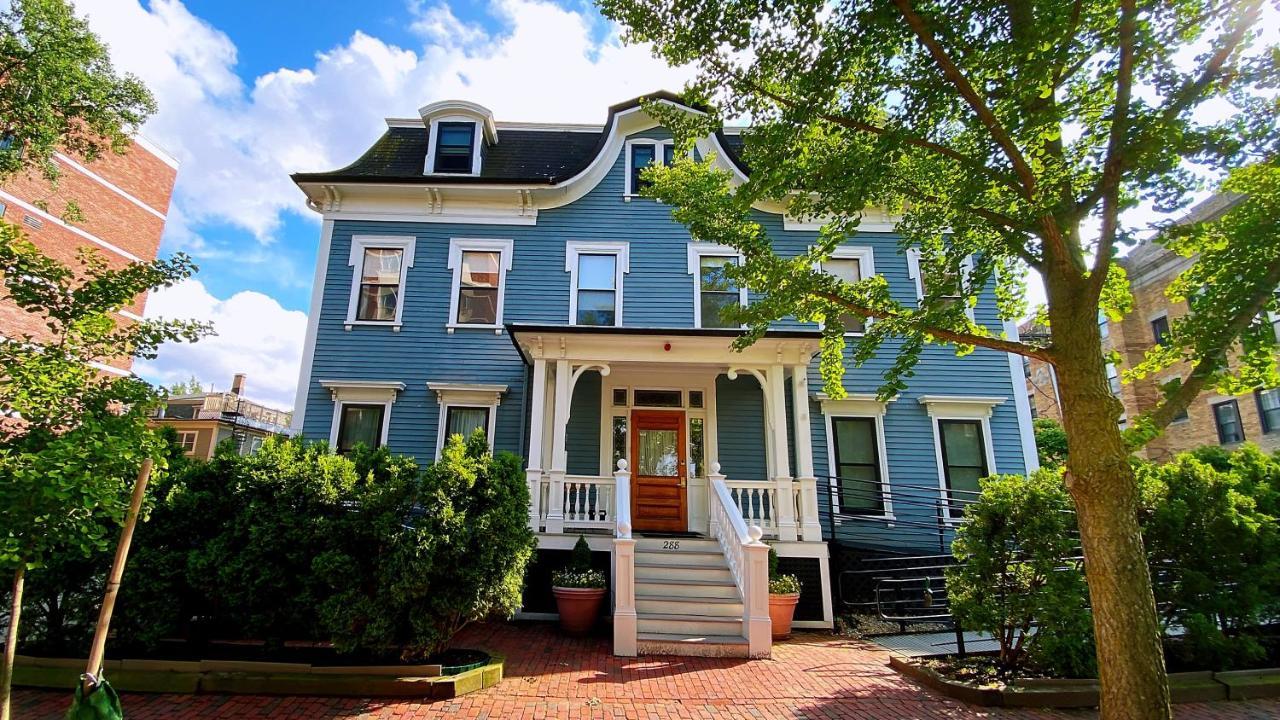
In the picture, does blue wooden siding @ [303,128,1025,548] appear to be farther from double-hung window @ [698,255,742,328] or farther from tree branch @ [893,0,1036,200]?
tree branch @ [893,0,1036,200]

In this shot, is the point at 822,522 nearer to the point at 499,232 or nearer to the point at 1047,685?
the point at 1047,685

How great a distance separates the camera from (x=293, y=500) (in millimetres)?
5434

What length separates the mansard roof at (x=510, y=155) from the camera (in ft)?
37.8

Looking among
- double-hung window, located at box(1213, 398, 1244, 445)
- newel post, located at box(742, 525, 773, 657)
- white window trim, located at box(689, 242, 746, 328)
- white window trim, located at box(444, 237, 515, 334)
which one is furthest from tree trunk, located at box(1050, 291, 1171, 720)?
double-hung window, located at box(1213, 398, 1244, 445)

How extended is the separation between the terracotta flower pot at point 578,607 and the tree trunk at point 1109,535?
540cm

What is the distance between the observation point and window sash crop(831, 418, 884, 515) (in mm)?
10672

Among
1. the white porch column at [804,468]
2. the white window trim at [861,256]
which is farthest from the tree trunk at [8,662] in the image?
the white window trim at [861,256]

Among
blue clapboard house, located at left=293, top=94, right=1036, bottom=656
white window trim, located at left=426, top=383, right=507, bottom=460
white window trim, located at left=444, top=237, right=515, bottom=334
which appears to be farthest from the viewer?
white window trim, located at left=444, top=237, right=515, bottom=334

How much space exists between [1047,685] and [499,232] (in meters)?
11.1

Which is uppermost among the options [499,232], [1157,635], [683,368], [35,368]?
[499,232]

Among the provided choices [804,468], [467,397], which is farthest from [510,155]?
[804,468]

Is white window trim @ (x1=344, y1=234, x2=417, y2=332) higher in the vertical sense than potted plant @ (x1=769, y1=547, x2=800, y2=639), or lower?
higher

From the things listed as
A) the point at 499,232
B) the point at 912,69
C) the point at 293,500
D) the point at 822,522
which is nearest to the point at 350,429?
the point at 499,232

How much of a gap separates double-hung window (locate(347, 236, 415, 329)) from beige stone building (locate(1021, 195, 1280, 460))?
737 inches
